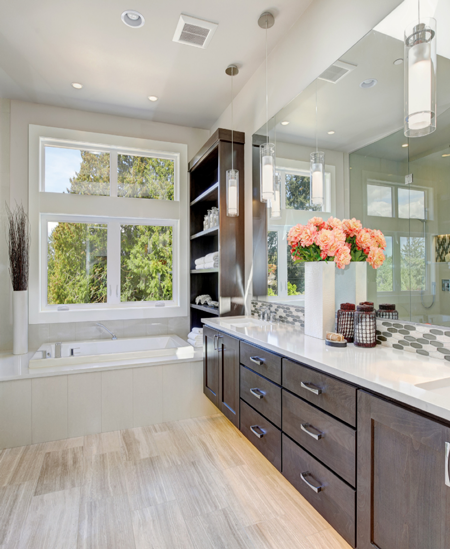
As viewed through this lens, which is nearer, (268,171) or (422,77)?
(422,77)

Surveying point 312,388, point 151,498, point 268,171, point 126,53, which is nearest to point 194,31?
point 126,53

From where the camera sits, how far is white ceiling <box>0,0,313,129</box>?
86.3 inches

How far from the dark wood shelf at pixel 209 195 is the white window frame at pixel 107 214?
300mm

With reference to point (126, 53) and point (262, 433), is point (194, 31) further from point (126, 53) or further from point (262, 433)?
point (262, 433)

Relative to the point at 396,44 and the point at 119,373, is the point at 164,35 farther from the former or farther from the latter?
the point at 119,373

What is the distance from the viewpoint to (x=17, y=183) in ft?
11.0

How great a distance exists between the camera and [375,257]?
1.67 metres

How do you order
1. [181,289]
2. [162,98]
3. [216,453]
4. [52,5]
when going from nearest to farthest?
1. [52,5]
2. [216,453]
3. [162,98]
4. [181,289]

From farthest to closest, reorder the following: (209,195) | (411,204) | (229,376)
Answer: (209,195)
(229,376)
(411,204)

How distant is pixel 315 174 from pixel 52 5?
78.3 inches

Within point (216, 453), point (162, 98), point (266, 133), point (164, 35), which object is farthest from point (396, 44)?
point (216, 453)

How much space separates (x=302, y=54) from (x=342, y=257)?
4.90ft

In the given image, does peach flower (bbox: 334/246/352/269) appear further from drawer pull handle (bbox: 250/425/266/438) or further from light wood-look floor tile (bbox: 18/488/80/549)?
light wood-look floor tile (bbox: 18/488/80/549)

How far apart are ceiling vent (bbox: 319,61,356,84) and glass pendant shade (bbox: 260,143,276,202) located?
512 millimetres
